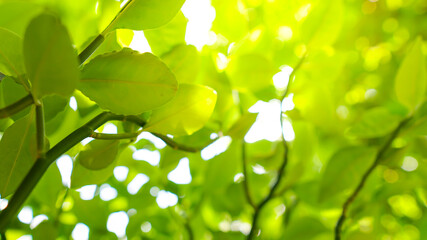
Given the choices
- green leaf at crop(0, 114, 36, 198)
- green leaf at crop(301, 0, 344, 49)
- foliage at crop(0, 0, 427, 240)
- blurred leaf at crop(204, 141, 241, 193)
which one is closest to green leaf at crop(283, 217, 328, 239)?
foliage at crop(0, 0, 427, 240)

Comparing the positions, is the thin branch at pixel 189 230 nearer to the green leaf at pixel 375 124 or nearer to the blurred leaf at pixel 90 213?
the blurred leaf at pixel 90 213

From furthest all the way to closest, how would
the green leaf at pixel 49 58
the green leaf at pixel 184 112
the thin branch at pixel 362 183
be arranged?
the thin branch at pixel 362 183
the green leaf at pixel 184 112
the green leaf at pixel 49 58

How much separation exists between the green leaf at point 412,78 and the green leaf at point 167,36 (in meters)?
0.24

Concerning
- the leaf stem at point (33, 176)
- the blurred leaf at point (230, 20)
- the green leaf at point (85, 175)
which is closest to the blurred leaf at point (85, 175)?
the green leaf at point (85, 175)

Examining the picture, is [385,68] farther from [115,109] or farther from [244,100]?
[115,109]

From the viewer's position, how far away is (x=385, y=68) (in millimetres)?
832

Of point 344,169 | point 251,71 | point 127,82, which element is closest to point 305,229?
point 344,169

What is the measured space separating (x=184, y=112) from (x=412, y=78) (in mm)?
263

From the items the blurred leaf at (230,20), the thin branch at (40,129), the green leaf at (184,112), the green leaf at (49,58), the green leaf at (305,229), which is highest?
the green leaf at (49,58)

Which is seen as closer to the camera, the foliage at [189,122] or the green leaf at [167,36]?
the foliage at [189,122]

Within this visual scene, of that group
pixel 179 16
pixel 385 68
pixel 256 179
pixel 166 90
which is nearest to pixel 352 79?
pixel 385 68

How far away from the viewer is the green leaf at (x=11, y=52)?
0.90 ft

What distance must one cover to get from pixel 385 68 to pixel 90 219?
655mm

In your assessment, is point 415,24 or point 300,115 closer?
point 300,115
